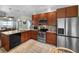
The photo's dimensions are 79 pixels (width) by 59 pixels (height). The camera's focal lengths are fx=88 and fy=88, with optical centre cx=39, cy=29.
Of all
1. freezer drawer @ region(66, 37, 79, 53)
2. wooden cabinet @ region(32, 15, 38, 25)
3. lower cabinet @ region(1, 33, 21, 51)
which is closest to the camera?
wooden cabinet @ region(32, 15, 38, 25)

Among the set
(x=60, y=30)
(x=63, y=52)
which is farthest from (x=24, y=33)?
(x=60, y=30)

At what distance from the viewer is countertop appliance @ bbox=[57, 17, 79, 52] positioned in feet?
7.55

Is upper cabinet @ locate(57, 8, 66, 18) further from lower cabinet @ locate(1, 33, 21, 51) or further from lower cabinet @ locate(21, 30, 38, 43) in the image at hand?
lower cabinet @ locate(1, 33, 21, 51)

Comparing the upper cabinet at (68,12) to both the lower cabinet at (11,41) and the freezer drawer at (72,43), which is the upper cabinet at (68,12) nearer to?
the freezer drawer at (72,43)

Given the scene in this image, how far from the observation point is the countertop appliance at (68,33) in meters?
2.30

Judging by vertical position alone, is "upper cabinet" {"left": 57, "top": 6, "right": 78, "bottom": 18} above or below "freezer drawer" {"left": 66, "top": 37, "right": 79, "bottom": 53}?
above

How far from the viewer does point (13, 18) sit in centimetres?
174

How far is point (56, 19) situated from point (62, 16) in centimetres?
21

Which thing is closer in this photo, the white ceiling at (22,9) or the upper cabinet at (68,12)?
the white ceiling at (22,9)

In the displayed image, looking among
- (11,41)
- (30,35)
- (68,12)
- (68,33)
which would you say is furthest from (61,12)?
(11,41)

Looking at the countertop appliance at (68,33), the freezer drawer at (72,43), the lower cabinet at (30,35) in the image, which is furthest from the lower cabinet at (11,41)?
the freezer drawer at (72,43)

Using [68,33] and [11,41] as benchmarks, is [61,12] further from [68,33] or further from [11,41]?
[11,41]

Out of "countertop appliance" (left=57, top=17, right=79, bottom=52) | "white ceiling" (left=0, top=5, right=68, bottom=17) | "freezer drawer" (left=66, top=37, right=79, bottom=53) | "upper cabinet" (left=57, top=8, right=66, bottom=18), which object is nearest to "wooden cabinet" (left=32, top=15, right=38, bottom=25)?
"white ceiling" (left=0, top=5, right=68, bottom=17)

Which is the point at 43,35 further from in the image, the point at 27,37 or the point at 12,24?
the point at 12,24
